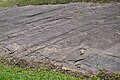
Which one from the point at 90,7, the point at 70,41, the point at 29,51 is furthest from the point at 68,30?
the point at 90,7

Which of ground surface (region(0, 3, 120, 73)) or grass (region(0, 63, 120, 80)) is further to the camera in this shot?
ground surface (region(0, 3, 120, 73))

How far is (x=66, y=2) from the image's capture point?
2197cm

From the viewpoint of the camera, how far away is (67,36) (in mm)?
13859

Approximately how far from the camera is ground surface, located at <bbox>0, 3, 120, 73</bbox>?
1115 centimetres

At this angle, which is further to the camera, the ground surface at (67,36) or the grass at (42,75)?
the ground surface at (67,36)

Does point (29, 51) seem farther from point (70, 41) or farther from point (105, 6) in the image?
Answer: point (105, 6)

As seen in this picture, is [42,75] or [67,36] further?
[67,36]

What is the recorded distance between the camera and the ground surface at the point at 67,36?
1115 centimetres

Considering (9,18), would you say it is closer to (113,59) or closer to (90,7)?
(90,7)

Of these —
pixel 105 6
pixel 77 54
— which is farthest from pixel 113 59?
pixel 105 6

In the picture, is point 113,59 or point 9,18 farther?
point 9,18

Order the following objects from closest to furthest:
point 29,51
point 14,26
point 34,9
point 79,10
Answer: point 29,51 < point 14,26 < point 79,10 < point 34,9

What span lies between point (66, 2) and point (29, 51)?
9876 mm

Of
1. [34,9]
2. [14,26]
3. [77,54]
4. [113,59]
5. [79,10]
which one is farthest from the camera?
[34,9]
